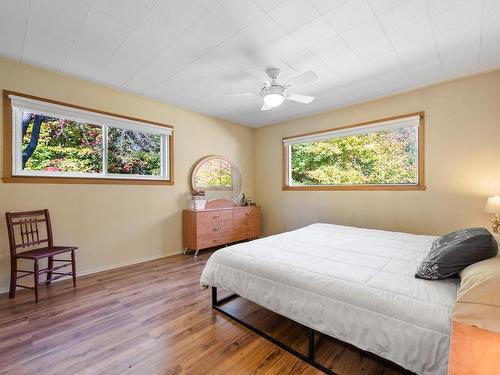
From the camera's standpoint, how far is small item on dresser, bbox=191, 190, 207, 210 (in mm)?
4098

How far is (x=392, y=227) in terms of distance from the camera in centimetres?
353

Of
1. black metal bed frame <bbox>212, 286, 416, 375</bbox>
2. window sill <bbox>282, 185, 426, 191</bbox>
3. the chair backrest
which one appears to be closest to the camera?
black metal bed frame <bbox>212, 286, 416, 375</bbox>

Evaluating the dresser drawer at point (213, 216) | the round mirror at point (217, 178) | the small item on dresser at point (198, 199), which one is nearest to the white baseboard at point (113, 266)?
the dresser drawer at point (213, 216)

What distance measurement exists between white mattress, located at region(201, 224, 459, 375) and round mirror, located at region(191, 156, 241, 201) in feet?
7.67

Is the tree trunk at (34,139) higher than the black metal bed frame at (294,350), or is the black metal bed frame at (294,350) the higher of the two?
the tree trunk at (34,139)

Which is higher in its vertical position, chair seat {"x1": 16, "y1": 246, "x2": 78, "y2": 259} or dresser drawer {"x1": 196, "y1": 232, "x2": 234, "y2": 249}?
chair seat {"x1": 16, "y1": 246, "x2": 78, "y2": 259}

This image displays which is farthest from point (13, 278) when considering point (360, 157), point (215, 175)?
point (360, 157)

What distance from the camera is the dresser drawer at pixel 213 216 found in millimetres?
3955

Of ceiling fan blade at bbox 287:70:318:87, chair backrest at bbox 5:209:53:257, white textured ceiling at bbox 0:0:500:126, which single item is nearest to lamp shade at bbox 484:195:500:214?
white textured ceiling at bbox 0:0:500:126

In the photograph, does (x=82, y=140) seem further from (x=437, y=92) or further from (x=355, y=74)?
(x=437, y=92)

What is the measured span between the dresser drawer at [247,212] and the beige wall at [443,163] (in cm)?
135

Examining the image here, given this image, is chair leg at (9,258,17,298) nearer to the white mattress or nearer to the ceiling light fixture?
the white mattress

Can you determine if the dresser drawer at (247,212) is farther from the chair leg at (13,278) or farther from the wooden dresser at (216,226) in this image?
the chair leg at (13,278)

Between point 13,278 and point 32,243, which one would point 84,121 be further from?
point 13,278
